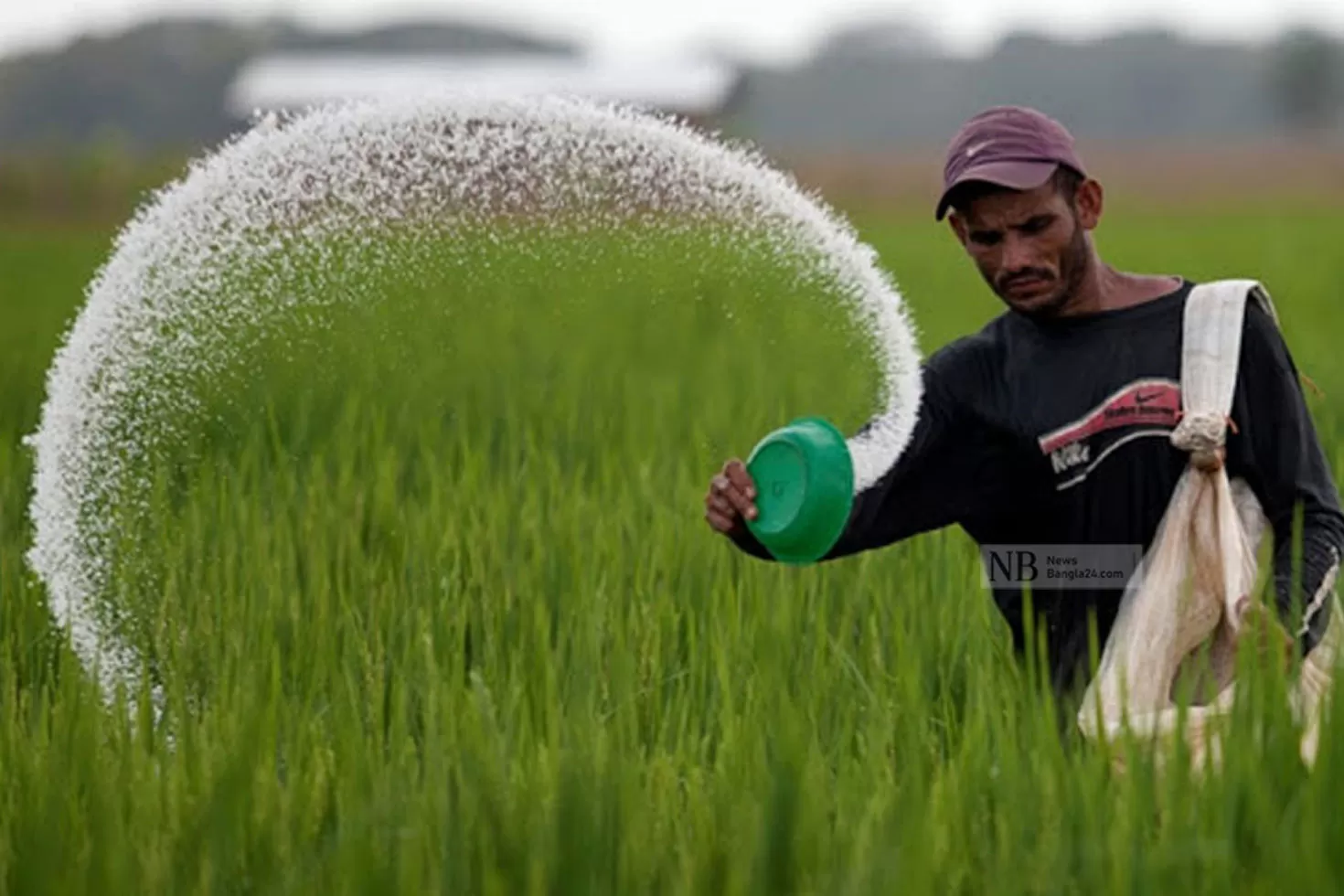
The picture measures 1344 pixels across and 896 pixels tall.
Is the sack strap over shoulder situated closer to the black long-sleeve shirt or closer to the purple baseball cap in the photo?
the black long-sleeve shirt

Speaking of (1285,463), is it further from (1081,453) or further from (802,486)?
(802,486)

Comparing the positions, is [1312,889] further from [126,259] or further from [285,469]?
[285,469]

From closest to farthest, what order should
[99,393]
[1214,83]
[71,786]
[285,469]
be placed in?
Result: [71,786] < [99,393] < [285,469] < [1214,83]

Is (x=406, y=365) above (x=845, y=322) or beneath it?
above

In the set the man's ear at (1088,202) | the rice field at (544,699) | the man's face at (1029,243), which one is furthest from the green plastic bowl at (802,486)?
the man's ear at (1088,202)

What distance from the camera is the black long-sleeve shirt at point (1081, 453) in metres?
2.31

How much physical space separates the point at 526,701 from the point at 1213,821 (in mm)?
762

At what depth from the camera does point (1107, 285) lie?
2422 millimetres

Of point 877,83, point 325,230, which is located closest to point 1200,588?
point 325,230

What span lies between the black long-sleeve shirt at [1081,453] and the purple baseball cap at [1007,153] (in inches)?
7.7

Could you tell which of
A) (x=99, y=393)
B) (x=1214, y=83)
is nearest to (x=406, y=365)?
(x=99, y=393)

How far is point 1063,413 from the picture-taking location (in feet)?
7.91

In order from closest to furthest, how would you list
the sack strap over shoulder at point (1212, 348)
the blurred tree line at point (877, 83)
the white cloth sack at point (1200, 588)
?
the white cloth sack at point (1200, 588)
the sack strap over shoulder at point (1212, 348)
the blurred tree line at point (877, 83)

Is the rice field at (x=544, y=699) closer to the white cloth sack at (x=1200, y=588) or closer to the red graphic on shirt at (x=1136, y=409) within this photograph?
the white cloth sack at (x=1200, y=588)
